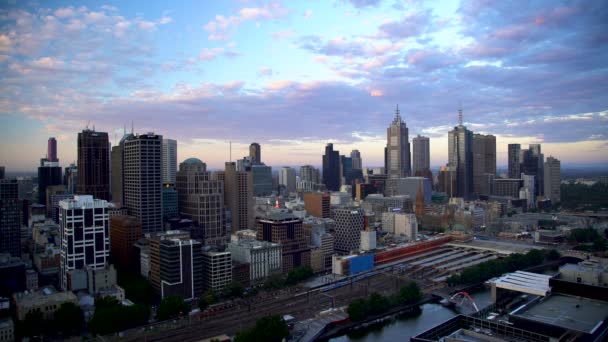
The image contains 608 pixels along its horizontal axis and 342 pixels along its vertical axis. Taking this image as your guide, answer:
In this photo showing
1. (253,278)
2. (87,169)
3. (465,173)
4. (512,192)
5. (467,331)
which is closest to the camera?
(467,331)

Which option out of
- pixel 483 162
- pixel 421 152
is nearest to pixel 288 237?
pixel 483 162

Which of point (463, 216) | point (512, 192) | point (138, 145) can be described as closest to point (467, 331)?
point (138, 145)

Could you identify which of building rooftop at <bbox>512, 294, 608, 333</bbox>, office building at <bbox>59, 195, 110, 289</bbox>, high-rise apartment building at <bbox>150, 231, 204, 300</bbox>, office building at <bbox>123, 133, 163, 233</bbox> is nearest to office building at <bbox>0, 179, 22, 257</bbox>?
office building at <bbox>59, 195, 110, 289</bbox>

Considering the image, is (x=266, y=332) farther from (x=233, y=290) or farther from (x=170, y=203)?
(x=170, y=203)

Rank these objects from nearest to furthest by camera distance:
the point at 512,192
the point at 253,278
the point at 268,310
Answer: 1. the point at 268,310
2. the point at 253,278
3. the point at 512,192

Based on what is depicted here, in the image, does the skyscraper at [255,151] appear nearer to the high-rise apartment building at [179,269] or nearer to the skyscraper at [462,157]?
the skyscraper at [462,157]

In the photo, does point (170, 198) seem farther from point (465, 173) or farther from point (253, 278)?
point (465, 173)

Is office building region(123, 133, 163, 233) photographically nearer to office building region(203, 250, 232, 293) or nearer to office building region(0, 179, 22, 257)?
office building region(0, 179, 22, 257)

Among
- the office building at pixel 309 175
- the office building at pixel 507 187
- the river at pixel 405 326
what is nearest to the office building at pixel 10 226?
the river at pixel 405 326
